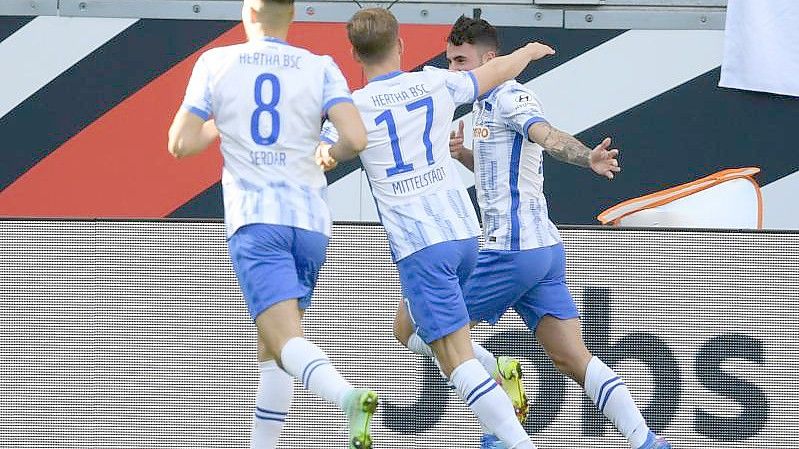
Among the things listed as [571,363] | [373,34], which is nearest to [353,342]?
[571,363]

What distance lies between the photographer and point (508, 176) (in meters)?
5.17

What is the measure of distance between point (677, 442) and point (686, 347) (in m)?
0.38

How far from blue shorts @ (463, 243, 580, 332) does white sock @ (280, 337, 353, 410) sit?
3.39 ft

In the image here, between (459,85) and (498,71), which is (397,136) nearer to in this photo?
(459,85)

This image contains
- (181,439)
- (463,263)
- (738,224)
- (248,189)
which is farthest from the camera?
(738,224)

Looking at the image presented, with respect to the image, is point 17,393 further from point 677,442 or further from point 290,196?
point 677,442

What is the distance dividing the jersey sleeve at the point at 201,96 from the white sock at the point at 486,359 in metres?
1.47

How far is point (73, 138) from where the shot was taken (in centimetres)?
661

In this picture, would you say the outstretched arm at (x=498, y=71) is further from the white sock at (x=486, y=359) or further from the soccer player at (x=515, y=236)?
the white sock at (x=486, y=359)

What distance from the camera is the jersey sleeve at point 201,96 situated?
428 centimetres

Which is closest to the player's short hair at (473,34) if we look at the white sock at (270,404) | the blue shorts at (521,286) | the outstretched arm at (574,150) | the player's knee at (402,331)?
the outstretched arm at (574,150)

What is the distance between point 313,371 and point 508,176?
1.32 m

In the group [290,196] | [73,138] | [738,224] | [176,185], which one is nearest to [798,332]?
[738,224]

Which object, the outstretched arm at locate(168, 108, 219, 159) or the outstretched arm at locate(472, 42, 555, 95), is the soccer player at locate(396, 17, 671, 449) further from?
the outstretched arm at locate(168, 108, 219, 159)
